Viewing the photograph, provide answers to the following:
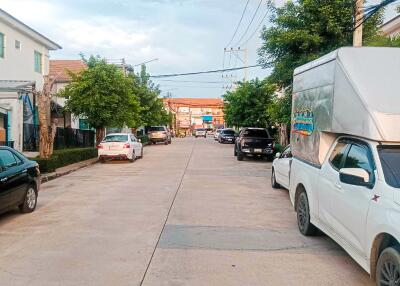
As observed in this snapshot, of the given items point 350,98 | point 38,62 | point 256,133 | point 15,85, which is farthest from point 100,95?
point 350,98

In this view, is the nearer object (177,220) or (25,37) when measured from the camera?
(177,220)

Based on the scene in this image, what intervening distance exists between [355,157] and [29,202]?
6.64 meters

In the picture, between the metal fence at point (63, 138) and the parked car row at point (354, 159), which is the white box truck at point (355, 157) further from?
the metal fence at point (63, 138)

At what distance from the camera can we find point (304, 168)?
8.19 metres

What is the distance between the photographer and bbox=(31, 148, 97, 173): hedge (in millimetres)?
17484

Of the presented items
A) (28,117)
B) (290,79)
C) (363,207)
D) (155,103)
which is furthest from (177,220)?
(155,103)

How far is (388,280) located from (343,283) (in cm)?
93

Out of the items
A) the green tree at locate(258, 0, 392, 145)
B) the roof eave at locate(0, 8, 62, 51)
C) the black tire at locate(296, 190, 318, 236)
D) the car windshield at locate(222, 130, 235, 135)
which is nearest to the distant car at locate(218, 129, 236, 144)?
the car windshield at locate(222, 130, 235, 135)

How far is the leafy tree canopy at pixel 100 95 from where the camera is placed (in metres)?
27.3

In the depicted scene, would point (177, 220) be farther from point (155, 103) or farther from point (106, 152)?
point (155, 103)

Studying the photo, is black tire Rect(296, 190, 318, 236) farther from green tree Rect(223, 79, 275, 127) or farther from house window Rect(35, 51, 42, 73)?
green tree Rect(223, 79, 275, 127)

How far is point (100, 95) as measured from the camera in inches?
1080

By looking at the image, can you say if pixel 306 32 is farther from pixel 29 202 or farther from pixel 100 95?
pixel 100 95

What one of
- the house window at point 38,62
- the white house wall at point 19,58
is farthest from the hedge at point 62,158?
the house window at point 38,62
